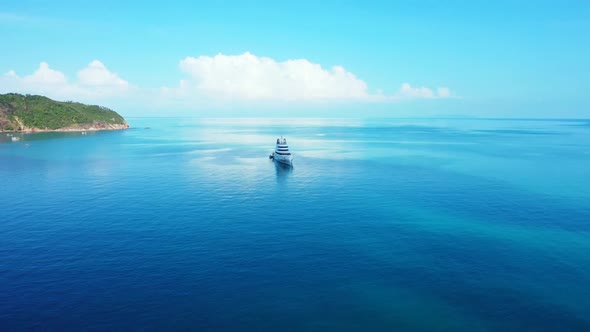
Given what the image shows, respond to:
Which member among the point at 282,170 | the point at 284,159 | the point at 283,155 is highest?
the point at 283,155

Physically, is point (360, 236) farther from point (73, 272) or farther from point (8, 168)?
point (8, 168)

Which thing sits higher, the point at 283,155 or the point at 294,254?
the point at 283,155

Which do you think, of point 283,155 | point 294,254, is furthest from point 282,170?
point 294,254

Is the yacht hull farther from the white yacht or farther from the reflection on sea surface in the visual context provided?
the reflection on sea surface

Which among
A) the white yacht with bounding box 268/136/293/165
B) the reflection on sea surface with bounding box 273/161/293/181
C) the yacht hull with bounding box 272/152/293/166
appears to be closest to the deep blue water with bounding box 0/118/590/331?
the reflection on sea surface with bounding box 273/161/293/181

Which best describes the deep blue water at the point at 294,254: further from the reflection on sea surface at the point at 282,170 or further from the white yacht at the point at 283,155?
the white yacht at the point at 283,155

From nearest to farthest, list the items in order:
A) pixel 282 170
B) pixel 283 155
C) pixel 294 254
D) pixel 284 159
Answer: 1. pixel 294 254
2. pixel 282 170
3. pixel 284 159
4. pixel 283 155

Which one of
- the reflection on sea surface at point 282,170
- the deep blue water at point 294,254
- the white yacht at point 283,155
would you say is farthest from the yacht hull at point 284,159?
the deep blue water at point 294,254

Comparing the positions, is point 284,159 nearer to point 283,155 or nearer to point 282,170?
point 283,155

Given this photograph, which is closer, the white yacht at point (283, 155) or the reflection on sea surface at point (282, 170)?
the reflection on sea surface at point (282, 170)
